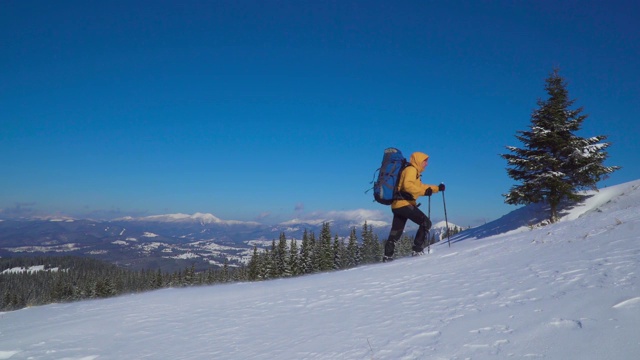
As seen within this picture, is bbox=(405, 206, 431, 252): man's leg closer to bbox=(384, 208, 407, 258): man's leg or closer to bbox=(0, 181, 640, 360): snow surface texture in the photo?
bbox=(384, 208, 407, 258): man's leg

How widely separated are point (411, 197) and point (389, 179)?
2.62ft

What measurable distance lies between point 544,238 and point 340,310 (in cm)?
617

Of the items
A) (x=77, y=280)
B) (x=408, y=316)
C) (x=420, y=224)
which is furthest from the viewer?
(x=77, y=280)

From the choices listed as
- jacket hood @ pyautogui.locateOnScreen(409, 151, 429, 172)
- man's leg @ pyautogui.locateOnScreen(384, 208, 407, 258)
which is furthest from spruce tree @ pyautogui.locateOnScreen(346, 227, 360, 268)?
jacket hood @ pyautogui.locateOnScreen(409, 151, 429, 172)

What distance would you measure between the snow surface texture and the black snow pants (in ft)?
→ 5.86

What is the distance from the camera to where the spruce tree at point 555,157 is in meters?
16.3

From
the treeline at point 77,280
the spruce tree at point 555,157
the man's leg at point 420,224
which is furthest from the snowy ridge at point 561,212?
the treeline at point 77,280

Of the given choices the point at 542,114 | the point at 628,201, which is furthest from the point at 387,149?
the point at 542,114

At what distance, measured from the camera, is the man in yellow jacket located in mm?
9297

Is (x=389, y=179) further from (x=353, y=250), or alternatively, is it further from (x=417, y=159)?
(x=353, y=250)

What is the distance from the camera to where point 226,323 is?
5148 millimetres

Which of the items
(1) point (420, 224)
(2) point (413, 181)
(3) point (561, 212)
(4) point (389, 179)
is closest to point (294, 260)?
(3) point (561, 212)

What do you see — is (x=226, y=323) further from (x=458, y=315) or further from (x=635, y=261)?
(x=635, y=261)

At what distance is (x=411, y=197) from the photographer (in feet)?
30.9
